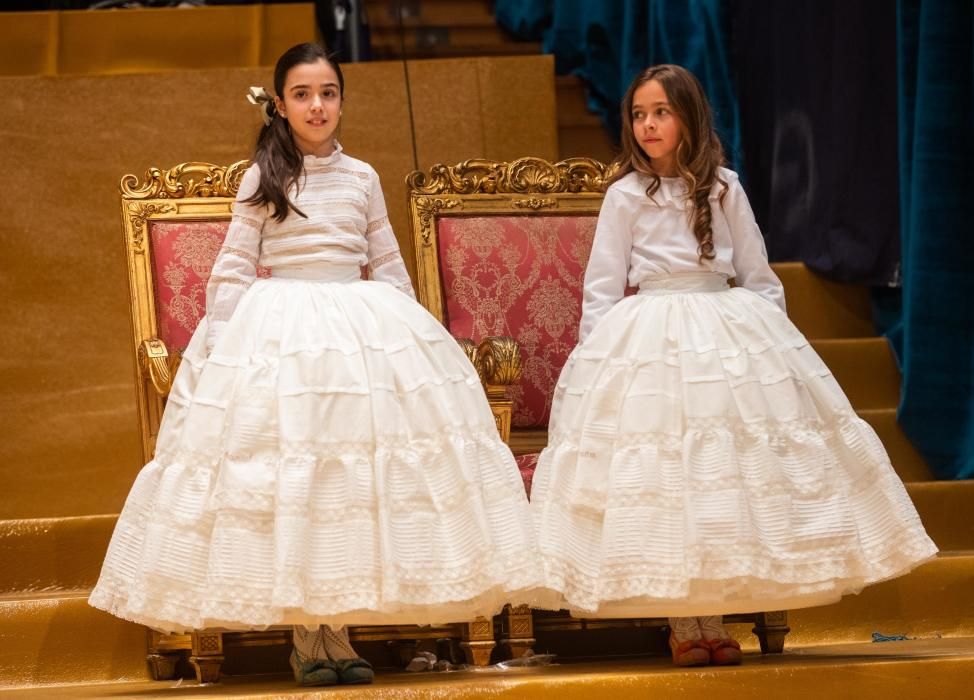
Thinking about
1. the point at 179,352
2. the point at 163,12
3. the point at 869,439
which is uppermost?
the point at 163,12

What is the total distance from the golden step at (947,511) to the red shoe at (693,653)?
1060 mm

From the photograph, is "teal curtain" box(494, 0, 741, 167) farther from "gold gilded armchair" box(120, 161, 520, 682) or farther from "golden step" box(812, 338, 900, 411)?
"gold gilded armchair" box(120, 161, 520, 682)

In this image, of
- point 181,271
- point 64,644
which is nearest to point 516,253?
point 181,271

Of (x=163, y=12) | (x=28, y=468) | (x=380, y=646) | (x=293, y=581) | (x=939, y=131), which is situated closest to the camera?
(x=293, y=581)

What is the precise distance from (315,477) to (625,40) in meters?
2.98

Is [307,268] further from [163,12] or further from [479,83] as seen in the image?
[163,12]

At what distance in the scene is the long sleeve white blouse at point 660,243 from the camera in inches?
128

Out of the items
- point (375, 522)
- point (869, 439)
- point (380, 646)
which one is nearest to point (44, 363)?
point (380, 646)

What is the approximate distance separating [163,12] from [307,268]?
8.41 feet

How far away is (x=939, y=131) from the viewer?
13.4ft

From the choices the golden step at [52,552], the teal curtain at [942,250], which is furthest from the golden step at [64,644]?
the teal curtain at [942,250]

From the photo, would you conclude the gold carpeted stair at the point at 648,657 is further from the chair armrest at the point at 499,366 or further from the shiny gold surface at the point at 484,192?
the shiny gold surface at the point at 484,192

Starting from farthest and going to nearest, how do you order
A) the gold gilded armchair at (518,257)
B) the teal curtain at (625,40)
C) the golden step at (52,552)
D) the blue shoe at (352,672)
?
the teal curtain at (625,40), the gold gilded armchair at (518,257), the golden step at (52,552), the blue shoe at (352,672)

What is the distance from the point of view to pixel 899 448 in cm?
419
